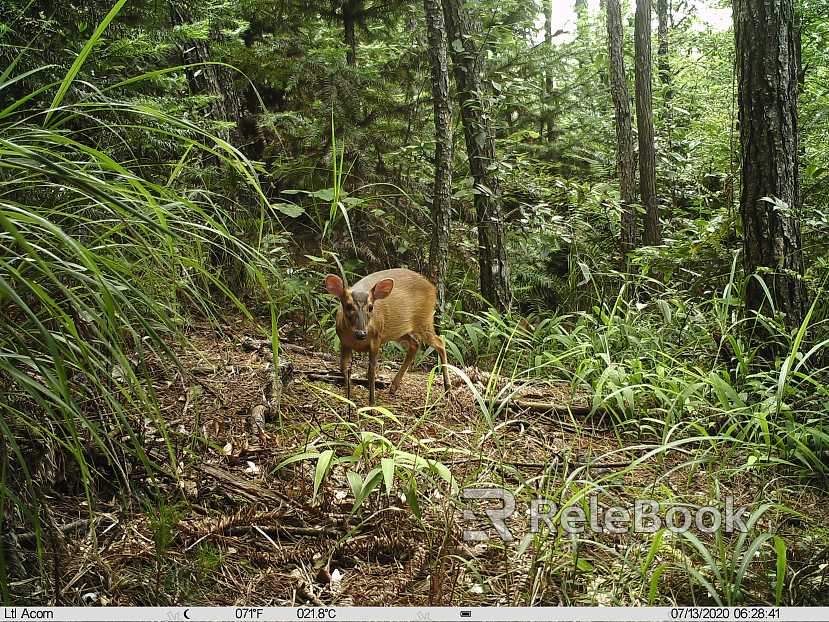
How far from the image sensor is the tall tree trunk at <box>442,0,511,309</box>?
19.8 feet

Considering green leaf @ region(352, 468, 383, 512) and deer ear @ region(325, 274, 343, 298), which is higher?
deer ear @ region(325, 274, 343, 298)

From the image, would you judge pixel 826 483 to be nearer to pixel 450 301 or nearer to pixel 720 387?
pixel 720 387

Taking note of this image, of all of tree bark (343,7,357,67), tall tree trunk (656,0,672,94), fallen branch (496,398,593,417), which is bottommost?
fallen branch (496,398,593,417)

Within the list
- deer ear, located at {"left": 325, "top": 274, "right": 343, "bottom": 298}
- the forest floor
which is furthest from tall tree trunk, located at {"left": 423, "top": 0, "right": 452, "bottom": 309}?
the forest floor

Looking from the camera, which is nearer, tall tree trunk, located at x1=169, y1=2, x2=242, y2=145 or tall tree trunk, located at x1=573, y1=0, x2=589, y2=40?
tall tree trunk, located at x1=169, y1=2, x2=242, y2=145

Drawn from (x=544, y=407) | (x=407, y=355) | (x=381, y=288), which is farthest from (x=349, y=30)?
(x=544, y=407)

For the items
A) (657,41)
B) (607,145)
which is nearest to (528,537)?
(607,145)

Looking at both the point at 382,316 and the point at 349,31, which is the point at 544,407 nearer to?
the point at 382,316

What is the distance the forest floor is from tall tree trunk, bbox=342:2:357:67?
15.9 ft

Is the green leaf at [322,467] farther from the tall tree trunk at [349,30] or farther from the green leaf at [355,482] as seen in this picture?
the tall tree trunk at [349,30]

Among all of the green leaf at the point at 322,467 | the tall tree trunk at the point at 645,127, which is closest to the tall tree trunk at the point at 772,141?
the green leaf at the point at 322,467

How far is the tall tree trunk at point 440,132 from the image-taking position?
548 centimetres

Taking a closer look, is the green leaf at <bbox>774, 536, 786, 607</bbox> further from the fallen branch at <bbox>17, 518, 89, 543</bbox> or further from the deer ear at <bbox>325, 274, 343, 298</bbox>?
the deer ear at <bbox>325, 274, 343, 298</bbox>
